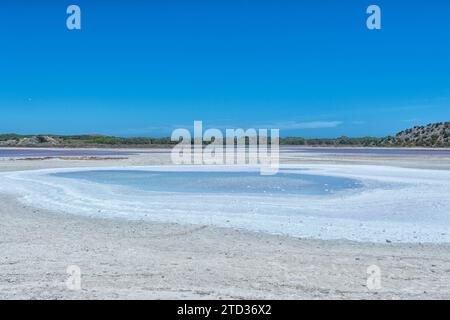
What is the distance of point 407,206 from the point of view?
13.1 m

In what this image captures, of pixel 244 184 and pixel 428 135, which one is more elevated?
pixel 428 135

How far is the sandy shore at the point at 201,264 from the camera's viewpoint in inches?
236

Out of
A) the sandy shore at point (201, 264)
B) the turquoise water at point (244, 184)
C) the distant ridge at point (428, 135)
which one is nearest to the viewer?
the sandy shore at point (201, 264)

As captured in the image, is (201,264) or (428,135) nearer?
(201,264)

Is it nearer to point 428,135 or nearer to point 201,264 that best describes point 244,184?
point 201,264

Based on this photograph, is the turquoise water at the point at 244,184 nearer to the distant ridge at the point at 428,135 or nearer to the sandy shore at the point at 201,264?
the sandy shore at the point at 201,264

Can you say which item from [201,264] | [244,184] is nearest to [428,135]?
[244,184]

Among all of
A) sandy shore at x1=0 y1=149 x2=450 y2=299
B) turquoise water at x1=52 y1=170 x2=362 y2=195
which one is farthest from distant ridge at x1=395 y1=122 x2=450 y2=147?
sandy shore at x1=0 y1=149 x2=450 y2=299

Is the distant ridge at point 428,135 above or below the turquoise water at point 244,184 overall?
above

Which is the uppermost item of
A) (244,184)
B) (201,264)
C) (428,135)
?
(428,135)

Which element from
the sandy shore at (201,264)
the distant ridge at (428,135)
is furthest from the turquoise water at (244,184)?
the distant ridge at (428,135)

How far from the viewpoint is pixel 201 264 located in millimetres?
7367
